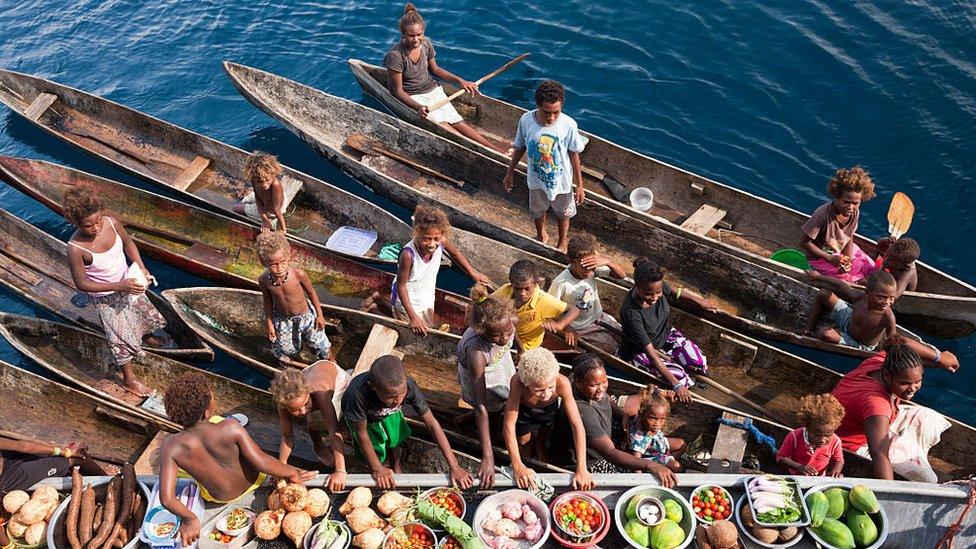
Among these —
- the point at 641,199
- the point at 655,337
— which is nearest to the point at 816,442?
the point at 655,337

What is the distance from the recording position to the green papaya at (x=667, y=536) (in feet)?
17.6

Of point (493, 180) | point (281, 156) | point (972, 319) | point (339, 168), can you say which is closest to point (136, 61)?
point (281, 156)

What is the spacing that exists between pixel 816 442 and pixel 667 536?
165 cm

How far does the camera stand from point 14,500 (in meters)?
5.98

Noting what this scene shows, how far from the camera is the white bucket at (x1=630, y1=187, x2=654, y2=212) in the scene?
10.1 metres

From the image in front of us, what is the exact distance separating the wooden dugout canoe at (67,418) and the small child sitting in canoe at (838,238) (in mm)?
7710

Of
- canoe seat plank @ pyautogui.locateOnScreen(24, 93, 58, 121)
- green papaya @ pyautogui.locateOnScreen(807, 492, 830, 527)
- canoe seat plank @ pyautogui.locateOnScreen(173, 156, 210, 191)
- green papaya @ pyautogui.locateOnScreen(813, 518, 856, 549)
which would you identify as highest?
canoe seat plank @ pyautogui.locateOnScreen(24, 93, 58, 121)

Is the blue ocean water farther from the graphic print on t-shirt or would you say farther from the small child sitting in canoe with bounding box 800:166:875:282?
the small child sitting in canoe with bounding box 800:166:875:282

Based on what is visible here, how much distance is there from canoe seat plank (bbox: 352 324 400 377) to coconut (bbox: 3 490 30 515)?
3.10m

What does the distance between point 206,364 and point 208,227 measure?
2.47 meters

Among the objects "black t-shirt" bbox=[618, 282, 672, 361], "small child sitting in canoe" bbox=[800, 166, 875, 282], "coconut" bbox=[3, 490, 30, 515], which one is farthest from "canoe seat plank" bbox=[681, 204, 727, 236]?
"coconut" bbox=[3, 490, 30, 515]

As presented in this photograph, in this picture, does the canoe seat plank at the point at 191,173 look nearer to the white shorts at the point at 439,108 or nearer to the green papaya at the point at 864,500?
the white shorts at the point at 439,108

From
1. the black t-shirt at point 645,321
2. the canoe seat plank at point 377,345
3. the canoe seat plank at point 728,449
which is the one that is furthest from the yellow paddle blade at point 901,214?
the canoe seat plank at point 377,345

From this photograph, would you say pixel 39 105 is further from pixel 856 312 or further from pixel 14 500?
pixel 856 312
